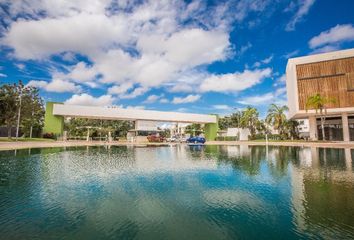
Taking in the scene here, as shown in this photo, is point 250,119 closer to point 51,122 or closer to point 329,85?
point 329,85

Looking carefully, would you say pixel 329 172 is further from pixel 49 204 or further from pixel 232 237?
pixel 49 204

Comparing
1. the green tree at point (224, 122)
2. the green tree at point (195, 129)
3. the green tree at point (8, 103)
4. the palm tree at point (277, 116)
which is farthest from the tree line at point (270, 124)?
the green tree at point (8, 103)

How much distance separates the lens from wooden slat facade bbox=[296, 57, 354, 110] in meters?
40.9

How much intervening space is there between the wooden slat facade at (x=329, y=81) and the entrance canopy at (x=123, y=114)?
20227 millimetres

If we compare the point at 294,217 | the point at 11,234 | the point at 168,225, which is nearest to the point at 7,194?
the point at 11,234

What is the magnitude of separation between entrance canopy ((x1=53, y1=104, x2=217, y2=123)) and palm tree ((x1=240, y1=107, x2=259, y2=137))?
752 centimetres

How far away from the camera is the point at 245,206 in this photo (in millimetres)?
7191

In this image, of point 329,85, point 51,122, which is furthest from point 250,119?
point 51,122

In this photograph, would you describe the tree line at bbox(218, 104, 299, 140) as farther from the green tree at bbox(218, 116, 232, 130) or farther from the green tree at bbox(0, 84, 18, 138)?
the green tree at bbox(0, 84, 18, 138)

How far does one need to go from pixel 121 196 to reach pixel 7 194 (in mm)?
4059

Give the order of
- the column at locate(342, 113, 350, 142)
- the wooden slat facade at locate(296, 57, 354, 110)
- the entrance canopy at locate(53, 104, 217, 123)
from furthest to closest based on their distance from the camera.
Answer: the column at locate(342, 113, 350, 142) → the wooden slat facade at locate(296, 57, 354, 110) → the entrance canopy at locate(53, 104, 217, 123)

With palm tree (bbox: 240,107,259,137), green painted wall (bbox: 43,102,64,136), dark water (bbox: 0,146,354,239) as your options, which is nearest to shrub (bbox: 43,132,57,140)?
green painted wall (bbox: 43,102,64,136)

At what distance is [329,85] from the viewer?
42312 mm

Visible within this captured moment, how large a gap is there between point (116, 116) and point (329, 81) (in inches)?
1590
